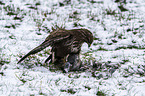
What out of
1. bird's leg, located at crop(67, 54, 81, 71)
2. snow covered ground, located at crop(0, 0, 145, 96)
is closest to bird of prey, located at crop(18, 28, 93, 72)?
bird's leg, located at crop(67, 54, 81, 71)

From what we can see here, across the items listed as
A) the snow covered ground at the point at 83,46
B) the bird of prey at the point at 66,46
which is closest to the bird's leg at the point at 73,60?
the bird of prey at the point at 66,46

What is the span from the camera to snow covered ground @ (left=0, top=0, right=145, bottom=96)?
146 inches

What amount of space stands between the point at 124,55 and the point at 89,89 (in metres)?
2.09

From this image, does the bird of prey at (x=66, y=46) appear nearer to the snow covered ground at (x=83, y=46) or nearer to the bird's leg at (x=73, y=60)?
the bird's leg at (x=73, y=60)

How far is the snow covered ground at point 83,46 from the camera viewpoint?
3705mm

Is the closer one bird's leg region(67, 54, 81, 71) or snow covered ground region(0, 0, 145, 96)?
snow covered ground region(0, 0, 145, 96)

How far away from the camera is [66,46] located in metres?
4.21

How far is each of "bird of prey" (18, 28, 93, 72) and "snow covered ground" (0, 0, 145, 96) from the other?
0.27m

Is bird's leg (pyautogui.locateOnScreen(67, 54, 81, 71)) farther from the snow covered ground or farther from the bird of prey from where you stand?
the snow covered ground

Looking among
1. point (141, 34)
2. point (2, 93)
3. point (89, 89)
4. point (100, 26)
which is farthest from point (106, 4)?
point (2, 93)

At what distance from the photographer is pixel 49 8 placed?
913 centimetres

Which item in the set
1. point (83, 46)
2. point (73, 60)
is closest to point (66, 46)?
point (73, 60)

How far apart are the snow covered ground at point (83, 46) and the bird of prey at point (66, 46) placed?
27cm

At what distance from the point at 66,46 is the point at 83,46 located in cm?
213
